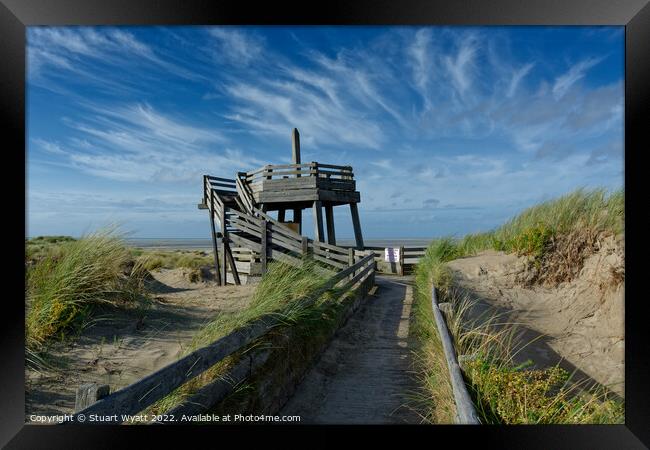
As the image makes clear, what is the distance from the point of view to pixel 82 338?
5.80 meters

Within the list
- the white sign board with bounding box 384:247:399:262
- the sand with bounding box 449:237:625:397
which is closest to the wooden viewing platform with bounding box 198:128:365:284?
the white sign board with bounding box 384:247:399:262

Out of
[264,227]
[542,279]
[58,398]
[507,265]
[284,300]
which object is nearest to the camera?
[58,398]

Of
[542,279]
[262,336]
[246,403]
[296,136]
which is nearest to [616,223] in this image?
[542,279]

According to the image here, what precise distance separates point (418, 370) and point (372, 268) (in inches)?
366

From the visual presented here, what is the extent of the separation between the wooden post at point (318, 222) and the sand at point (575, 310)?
6.53 metres

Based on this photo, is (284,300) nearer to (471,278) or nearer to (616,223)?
(471,278)

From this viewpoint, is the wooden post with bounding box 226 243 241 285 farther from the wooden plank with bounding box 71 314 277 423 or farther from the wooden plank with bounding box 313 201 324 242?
the wooden plank with bounding box 71 314 277 423

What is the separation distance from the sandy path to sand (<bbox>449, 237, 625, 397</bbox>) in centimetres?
226

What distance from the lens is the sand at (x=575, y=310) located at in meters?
7.06

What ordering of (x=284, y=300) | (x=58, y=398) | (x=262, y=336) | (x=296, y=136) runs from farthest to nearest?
(x=296, y=136) < (x=284, y=300) < (x=262, y=336) < (x=58, y=398)

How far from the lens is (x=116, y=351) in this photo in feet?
18.4

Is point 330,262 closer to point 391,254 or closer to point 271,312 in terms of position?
point 391,254

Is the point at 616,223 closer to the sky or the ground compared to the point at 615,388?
closer to the sky

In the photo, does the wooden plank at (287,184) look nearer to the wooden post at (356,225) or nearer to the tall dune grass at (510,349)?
the wooden post at (356,225)
